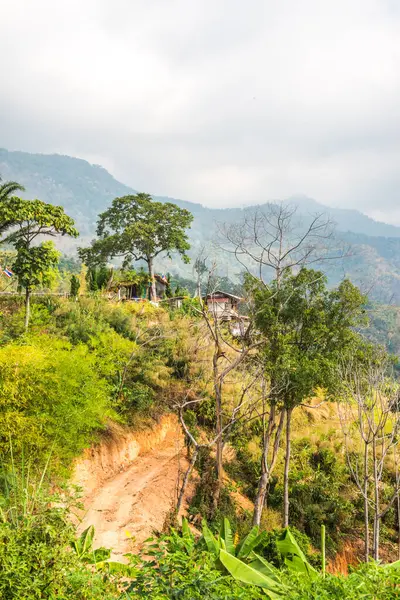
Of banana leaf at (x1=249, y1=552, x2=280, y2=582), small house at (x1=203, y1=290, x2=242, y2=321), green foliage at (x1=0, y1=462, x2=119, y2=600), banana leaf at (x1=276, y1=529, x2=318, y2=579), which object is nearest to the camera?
green foliage at (x1=0, y1=462, x2=119, y2=600)

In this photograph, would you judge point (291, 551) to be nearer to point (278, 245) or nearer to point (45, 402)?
point (45, 402)

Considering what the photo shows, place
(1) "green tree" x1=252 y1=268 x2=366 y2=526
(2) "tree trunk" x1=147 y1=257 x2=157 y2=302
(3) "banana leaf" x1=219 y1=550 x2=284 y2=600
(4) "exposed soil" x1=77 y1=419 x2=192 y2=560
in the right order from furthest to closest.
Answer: (2) "tree trunk" x1=147 y1=257 x2=157 y2=302, (1) "green tree" x1=252 y1=268 x2=366 y2=526, (4) "exposed soil" x1=77 y1=419 x2=192 y2=560, (3) "banana leaf" x1=219 y1=550 x2=284 y2=600

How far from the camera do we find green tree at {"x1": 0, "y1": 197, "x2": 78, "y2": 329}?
14.7 metres

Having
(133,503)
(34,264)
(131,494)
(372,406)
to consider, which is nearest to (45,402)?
(133,503)

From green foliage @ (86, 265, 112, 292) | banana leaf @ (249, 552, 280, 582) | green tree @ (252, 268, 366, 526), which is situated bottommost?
banana leaf @ (249, 552, 280, 582)

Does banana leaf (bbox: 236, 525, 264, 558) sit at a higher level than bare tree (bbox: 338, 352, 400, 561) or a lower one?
lower

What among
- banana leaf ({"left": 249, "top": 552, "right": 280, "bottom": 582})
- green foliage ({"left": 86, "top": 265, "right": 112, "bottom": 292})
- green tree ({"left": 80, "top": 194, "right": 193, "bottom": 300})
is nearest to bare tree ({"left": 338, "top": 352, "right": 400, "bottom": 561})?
banana leaf ({"left": 249, "top": 552, "right": 280, "bottom": 582})

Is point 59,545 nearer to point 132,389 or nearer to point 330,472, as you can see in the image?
point 132,389

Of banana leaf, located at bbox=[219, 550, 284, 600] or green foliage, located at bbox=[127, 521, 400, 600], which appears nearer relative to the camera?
green foliage, located at bbox=[127, 521, 400, 600]

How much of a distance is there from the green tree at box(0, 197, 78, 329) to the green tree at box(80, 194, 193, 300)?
12408 millimetres

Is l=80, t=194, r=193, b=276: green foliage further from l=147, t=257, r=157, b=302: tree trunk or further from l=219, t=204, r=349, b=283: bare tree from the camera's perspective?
l=219, t=204, r=349, b=283: bare tree

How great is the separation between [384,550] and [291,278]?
9.17m

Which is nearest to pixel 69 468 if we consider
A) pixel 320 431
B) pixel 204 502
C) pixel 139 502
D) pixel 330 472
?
pixel 139 502

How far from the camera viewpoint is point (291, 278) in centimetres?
1106
